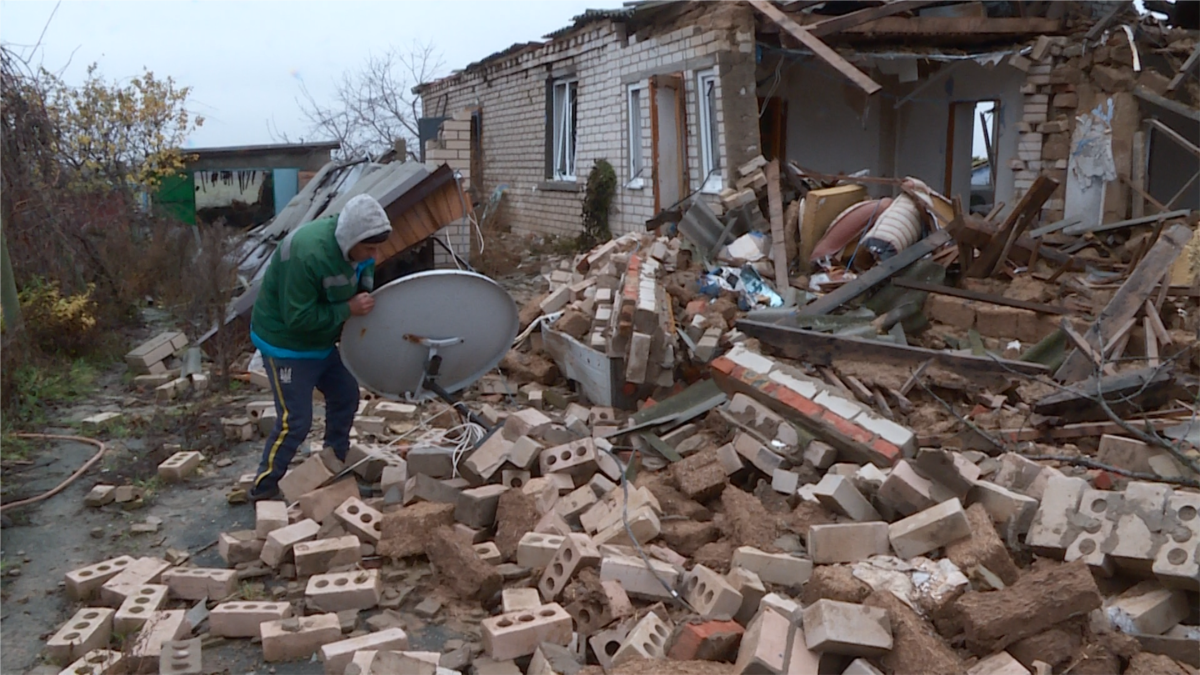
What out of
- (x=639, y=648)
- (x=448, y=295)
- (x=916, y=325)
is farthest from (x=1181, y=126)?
(x=639, y=648)

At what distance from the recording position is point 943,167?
13.2 m

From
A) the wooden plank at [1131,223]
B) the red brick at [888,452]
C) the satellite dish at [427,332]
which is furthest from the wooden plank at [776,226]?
the satellite dish at [427,332]

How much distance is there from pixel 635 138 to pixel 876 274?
5831 millimetres

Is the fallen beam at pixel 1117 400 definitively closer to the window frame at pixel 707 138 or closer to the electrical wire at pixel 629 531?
the electrical wire at pixel 629 531

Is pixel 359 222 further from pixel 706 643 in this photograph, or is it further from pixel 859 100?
pixel 859 100

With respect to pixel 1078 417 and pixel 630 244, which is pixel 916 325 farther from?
pixel 630 244

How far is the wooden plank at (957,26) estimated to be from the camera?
10.5 m

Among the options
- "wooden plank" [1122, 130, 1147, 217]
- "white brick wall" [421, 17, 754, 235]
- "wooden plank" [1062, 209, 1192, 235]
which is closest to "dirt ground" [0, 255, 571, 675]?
"white brick wall" [421, 17, 754, 235]

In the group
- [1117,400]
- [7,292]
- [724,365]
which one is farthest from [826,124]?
[7,292]

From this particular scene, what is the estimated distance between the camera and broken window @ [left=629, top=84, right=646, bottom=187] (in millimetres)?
12383

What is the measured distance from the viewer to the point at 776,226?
28.3 ft

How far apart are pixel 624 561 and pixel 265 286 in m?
2.42

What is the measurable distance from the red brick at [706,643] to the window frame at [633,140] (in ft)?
31.2

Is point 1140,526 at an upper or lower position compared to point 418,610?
upper
